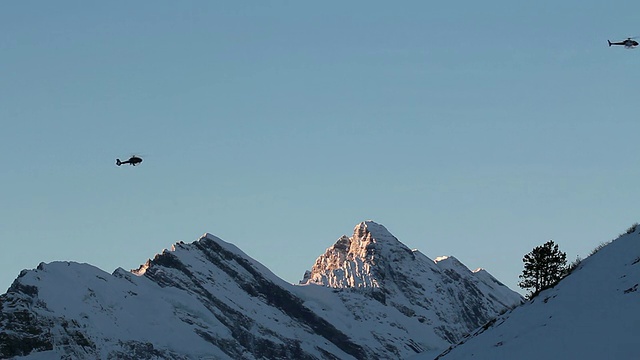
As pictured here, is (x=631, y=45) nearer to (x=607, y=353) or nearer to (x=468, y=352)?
(x=468, y=352)

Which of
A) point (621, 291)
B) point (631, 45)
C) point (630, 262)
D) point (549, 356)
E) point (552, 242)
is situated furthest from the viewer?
point (631, 45)

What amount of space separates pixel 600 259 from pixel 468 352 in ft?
24.6

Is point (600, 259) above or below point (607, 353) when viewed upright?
above

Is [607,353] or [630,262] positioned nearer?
[607,353]

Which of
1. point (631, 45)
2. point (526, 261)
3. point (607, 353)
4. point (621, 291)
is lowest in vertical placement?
point (607, 353)

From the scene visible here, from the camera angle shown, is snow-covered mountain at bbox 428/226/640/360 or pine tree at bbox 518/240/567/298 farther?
pine tree at bbox 518/240/567/298

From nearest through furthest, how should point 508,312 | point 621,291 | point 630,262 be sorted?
1. point 621,291
2. point 630,262
3. point 508,312

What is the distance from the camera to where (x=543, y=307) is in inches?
2136

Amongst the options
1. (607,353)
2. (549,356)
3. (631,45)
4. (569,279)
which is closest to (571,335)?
(549,356)

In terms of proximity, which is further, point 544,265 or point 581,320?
point 544,265

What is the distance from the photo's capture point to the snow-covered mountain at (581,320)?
45031 mm

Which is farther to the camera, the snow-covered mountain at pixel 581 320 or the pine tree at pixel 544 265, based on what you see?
the pine tree at pixel 544 265

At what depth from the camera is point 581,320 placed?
48.9 m

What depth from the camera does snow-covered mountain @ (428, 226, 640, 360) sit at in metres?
45.0
